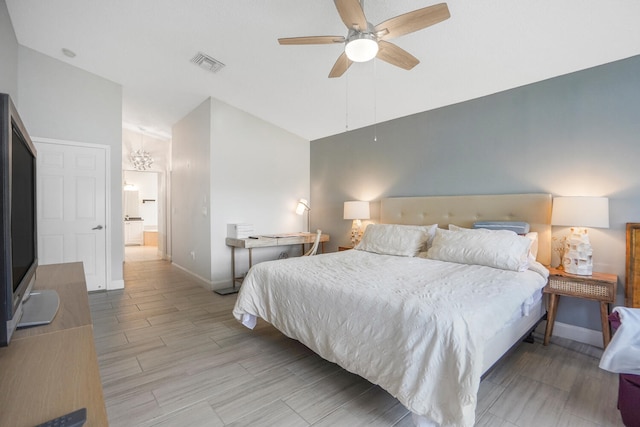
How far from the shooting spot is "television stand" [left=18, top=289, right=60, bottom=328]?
1.04 m

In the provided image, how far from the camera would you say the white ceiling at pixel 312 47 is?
227cm

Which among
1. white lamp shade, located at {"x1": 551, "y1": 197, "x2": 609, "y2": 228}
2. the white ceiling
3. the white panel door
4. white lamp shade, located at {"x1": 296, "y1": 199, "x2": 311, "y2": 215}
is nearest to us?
the white ceiling

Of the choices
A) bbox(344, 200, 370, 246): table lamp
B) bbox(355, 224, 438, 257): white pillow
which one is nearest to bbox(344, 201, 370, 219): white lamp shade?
bbox(344, 200, 370, 246): table lamp

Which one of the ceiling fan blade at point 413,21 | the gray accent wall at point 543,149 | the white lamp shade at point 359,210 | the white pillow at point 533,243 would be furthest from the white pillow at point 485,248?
the ceiling fan blade at point 413,21

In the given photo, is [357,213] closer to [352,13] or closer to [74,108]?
[352,13]

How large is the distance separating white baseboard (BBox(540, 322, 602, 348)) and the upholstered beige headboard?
602 millimetres

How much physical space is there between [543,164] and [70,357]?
3.69 meters

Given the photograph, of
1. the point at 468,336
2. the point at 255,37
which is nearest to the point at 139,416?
the point at 468,336

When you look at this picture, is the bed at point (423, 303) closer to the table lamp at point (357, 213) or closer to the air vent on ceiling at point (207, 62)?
the table lamp at point (357, 213)

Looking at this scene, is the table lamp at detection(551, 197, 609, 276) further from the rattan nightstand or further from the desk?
the desk

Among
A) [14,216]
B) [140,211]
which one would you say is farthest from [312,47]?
[140,211]

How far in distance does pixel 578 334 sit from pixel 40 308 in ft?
12.7

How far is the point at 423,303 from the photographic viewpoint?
5.25ft

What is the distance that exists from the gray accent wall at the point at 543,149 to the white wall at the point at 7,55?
416cm
